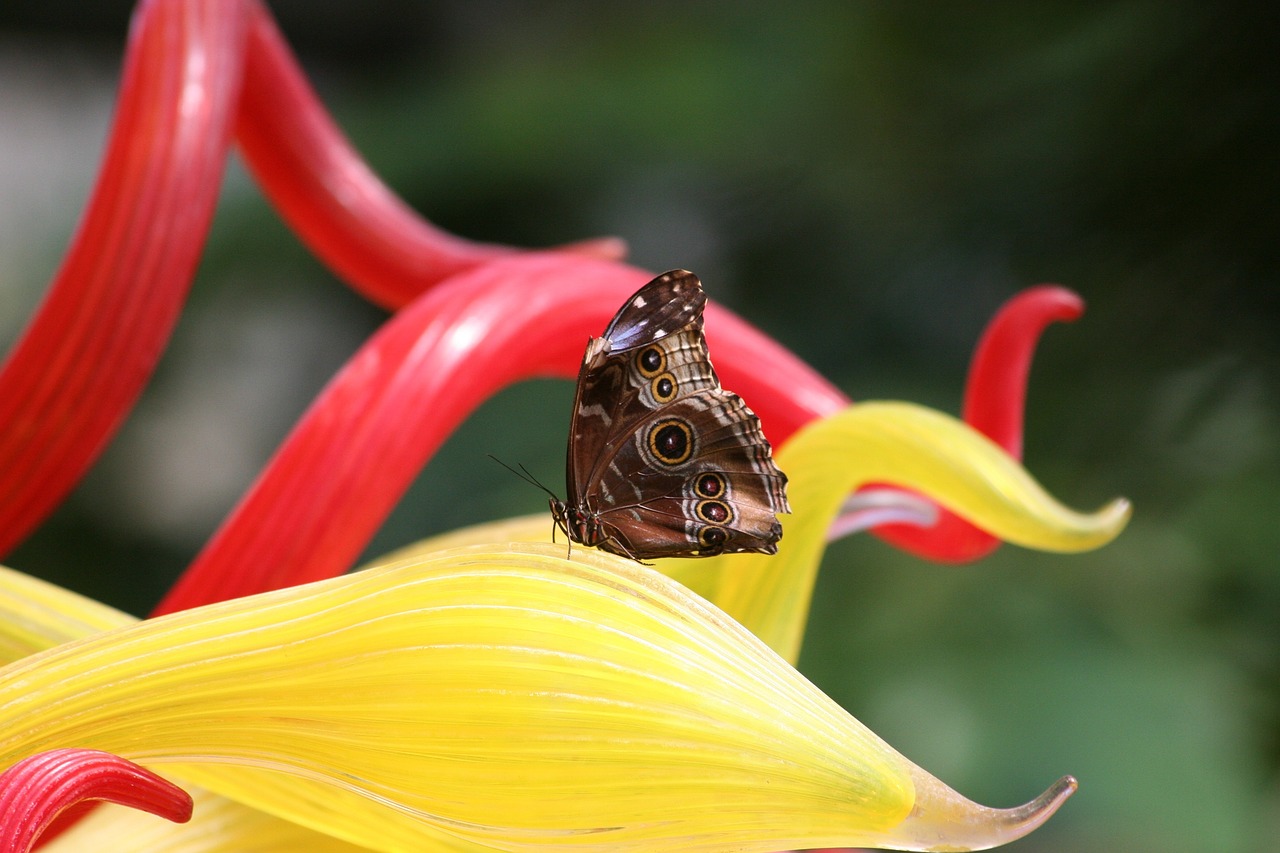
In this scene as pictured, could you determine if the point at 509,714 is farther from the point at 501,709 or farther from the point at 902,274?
the point at 902,274

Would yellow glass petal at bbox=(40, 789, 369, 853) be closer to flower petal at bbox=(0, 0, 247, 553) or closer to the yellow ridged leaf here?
the yellow ridged leaf

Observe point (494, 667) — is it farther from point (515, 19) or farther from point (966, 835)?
point (515, 19)

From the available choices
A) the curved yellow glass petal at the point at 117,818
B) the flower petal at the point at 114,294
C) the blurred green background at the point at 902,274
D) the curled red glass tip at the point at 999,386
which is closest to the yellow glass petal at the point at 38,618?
the curved yellow glass petal at the point at 117,818

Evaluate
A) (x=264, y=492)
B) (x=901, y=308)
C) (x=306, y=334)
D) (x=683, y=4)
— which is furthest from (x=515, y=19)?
(x=264, y=492)

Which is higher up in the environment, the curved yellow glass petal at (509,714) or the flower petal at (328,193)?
the flower petal at (328,193)

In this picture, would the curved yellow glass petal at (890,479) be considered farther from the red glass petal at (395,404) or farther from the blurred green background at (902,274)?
the blurred green background at (902,274)

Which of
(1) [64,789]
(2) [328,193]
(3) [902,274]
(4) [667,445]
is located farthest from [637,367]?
(3) [902,274]

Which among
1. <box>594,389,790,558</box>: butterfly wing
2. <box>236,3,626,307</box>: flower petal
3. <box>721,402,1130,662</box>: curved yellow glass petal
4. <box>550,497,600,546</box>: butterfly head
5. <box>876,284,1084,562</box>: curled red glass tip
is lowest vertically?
<box>550,497,600,546</box>: butterfly head

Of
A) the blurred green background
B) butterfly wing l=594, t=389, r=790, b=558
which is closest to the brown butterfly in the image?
butterfly wing l=594, t=389, r=790, b=558
